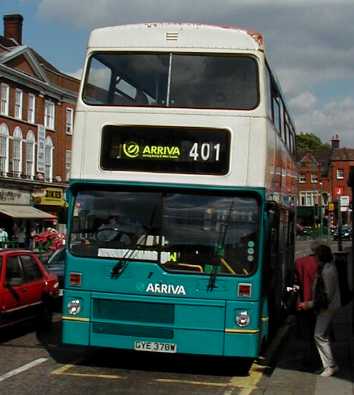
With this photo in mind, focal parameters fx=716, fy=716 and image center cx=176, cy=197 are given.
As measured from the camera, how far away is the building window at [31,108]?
4837 cm

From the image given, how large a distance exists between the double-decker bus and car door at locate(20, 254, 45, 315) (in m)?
3.19

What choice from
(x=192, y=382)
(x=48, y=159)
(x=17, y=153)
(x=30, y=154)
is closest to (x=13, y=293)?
(x=192, y=382)

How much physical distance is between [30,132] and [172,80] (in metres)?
40.1

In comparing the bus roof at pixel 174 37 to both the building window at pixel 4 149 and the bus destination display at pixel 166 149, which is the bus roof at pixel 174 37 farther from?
the building window at pixel 4 149

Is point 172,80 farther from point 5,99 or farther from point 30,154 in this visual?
point 30,154

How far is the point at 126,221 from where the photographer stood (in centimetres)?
899

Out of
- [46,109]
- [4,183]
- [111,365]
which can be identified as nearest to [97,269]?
[111,365]

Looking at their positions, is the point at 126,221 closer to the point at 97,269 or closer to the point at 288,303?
the point at 97,269

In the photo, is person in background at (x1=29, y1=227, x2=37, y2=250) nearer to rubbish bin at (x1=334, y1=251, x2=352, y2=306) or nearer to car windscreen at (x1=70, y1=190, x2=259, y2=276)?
car windscreen at (x1=70, y1=190, x2=259, y2=276)

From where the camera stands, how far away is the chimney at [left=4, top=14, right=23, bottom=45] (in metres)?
51.8

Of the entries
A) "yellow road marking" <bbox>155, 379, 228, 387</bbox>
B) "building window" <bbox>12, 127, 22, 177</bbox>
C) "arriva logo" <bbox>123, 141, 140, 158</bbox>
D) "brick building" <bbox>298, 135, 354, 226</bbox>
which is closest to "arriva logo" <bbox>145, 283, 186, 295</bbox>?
"yellow road marking" <bbox>155, 379, 228, 387</bbox>

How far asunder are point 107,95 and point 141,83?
479mm

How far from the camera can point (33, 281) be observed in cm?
1239

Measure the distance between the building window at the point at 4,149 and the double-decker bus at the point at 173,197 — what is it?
119 feet
